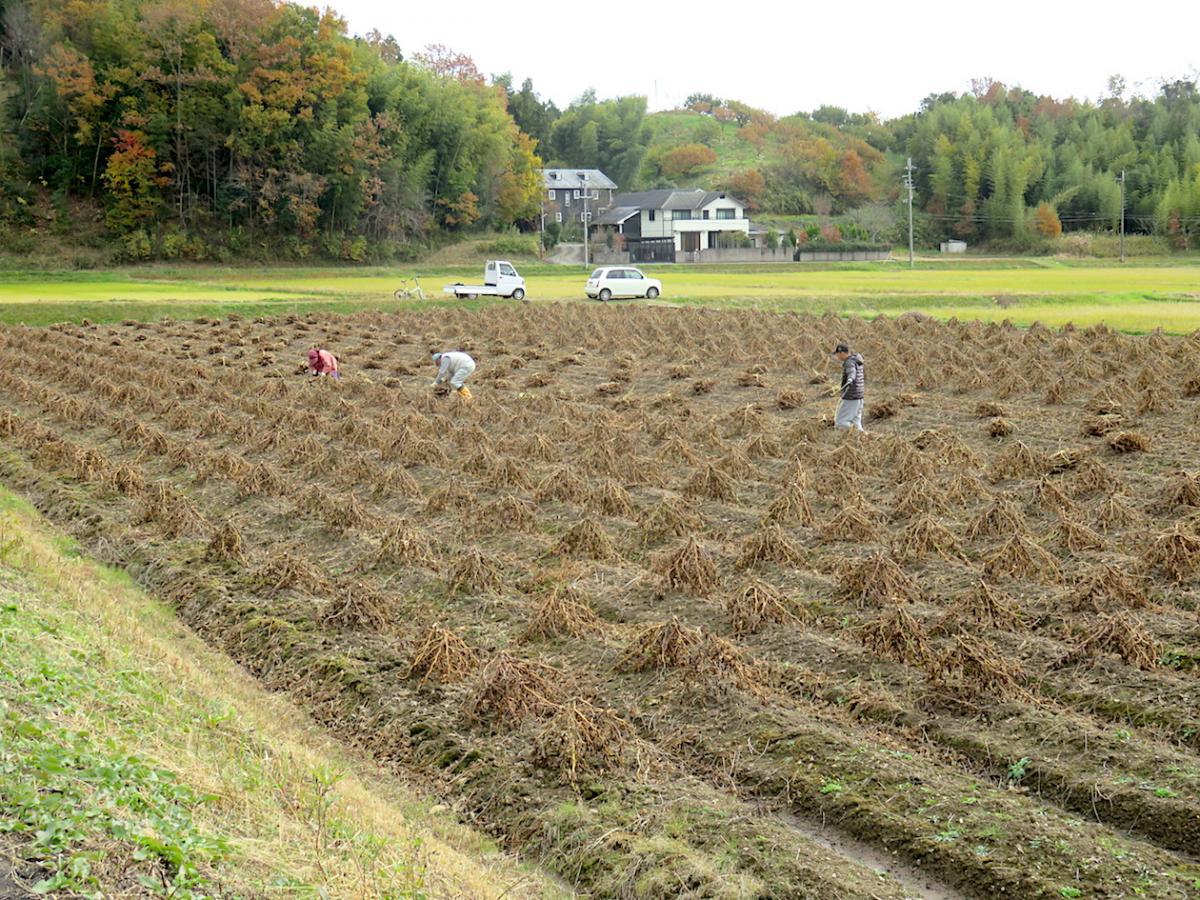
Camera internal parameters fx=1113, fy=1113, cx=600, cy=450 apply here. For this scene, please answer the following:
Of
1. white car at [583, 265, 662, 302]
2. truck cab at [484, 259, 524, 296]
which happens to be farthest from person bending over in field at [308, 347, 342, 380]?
truck cab at [484, 259, 524, 296]

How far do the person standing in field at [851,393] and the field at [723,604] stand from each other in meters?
0.50

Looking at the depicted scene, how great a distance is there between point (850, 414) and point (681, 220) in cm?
7479

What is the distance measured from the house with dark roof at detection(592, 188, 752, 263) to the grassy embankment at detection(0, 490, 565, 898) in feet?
267

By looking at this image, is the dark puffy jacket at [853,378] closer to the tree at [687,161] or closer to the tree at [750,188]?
the tree at [750,188]

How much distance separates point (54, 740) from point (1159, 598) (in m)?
7.91

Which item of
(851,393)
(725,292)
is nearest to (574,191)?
(725,292)

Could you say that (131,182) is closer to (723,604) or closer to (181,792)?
(723,604)

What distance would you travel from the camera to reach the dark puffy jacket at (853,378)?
608 inches

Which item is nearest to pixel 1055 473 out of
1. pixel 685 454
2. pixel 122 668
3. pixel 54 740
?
pixel 685 454

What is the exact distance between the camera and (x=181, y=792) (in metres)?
4.96

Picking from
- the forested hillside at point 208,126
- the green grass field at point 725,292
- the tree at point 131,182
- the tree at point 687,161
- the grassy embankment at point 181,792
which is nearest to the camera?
the grassy embankment at point 181,792

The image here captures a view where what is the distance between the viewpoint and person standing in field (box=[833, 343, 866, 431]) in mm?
15461

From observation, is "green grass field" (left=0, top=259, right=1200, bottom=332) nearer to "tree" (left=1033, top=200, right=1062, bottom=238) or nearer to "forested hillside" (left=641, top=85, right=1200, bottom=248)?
"tree" (left=1033, top=200, right=1062, bottom=238)

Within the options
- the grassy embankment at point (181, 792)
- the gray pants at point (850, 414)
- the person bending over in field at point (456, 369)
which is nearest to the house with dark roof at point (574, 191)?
the person bending over in field at point (456, 369)
